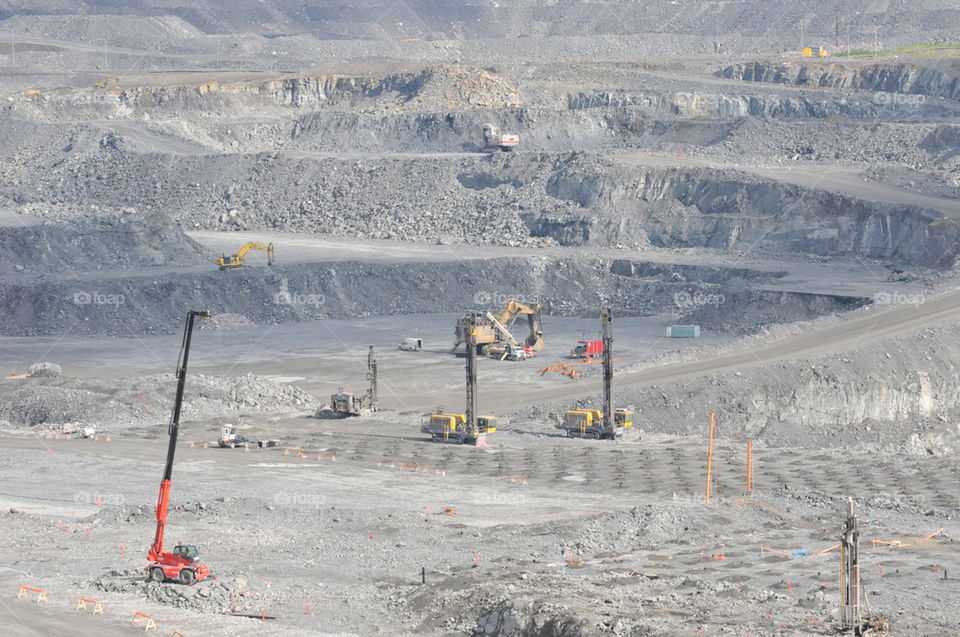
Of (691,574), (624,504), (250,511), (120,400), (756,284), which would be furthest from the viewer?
(756,284)

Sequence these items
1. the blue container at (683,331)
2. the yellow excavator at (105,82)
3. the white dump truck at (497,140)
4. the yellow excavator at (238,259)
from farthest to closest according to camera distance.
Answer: the yellow excavator at (105,82), the white dump truck at (497,140), the yellow excavator at (238,259), the blue container at (683,331)

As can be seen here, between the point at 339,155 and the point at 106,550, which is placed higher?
the point at 339,155

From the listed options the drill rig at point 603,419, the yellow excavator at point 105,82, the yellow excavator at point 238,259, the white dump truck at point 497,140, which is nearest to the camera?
the drill rig at point 603,419

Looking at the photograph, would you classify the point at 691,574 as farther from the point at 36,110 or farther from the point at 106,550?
the point at 36,110

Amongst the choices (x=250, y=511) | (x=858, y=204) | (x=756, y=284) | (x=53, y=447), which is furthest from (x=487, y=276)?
(x=250, y=511)

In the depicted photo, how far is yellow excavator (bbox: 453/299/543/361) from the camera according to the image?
233 feet

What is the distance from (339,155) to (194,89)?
22.1m

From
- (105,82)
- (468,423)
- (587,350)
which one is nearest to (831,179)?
(587,350)

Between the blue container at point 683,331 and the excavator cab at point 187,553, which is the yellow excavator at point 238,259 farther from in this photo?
the excavator cab at point 187,553

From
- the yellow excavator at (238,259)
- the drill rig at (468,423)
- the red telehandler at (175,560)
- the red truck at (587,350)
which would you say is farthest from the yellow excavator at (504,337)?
the red telehandler at (175,560)

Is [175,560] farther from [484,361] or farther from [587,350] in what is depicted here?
[587,350]

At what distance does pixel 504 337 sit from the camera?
2827 inches

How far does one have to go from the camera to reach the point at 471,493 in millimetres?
45844

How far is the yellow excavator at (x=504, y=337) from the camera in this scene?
71.1m
